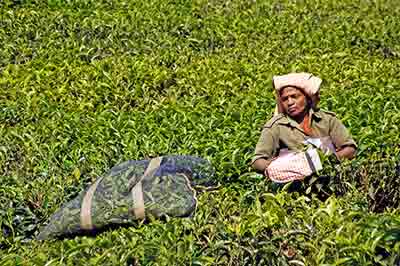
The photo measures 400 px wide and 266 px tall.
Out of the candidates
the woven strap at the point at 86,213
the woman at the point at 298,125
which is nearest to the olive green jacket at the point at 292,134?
the woman at the point at 298,125

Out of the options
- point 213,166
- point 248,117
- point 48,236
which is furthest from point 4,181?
point 248,117

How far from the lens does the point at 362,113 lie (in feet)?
22.7

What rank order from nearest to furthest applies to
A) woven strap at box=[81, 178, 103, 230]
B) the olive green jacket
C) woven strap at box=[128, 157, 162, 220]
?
1. woven strap at box=[128, 157, 162, 220]
2. woven strap at box=[81, 178, 103, 230]
3. the olive green jacket

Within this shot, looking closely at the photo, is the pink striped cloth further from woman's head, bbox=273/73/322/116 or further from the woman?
woman's head, bbox=273/73/322/116

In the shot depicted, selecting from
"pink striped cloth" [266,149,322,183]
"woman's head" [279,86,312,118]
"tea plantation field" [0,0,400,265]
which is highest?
"woman's head" [279,86,312,118]

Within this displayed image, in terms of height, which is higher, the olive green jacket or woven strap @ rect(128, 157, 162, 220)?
the olive green jacket

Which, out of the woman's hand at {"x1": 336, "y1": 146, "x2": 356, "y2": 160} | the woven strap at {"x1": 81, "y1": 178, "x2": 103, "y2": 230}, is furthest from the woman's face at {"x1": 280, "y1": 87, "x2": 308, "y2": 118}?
the woven strap at {"x1": 81, "y1": 178, "x2": 103, "y2": 230}

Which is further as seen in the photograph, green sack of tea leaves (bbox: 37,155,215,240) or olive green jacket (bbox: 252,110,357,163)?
olive green jacket (bbox: 252,110,357,163)

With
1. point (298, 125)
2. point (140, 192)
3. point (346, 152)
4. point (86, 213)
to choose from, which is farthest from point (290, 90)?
point (86, 213)

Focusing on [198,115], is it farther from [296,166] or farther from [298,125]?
[296,166]

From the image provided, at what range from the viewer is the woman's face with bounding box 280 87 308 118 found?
564 centimetres

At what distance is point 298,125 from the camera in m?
5.66

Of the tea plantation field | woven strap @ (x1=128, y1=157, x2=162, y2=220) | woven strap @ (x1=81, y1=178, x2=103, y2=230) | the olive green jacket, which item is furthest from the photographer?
the olive green jacket

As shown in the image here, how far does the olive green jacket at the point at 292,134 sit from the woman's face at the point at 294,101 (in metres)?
0.05
